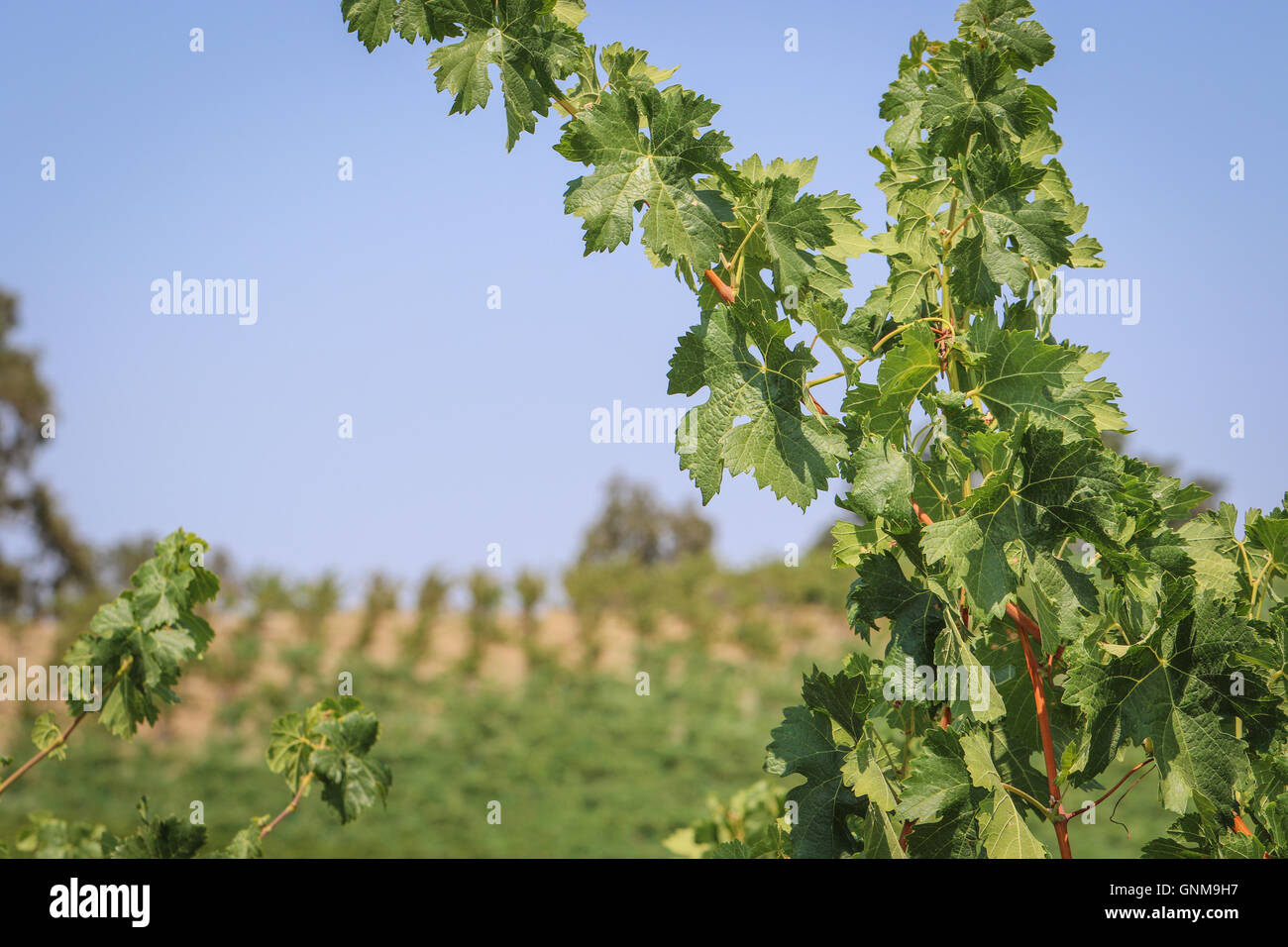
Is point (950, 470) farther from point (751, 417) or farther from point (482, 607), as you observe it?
point (482, 607)

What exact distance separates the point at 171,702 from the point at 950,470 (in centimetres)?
199

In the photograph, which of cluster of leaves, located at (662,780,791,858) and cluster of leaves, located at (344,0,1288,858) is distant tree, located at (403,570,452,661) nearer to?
cluster of leaves, located at (662,780,791,858)

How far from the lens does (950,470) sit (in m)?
1.56

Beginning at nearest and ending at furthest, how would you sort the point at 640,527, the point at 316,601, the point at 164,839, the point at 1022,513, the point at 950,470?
the point at 1022,513
the point at 950,470
the point at 164,839
the point at 316,601
the point at 640,527

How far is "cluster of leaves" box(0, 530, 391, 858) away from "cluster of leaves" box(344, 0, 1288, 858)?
1.41 metres

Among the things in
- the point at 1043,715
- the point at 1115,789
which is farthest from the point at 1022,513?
the point at 1115,789

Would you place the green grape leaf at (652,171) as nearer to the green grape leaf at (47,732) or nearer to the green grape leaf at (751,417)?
the green grape leaf at (751,417)

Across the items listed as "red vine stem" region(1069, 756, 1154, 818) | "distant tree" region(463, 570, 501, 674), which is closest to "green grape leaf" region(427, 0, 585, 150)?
"red vine stem" region(1069, 756, 1154, 818)

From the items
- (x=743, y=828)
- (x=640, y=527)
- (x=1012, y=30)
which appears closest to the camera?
(x=1012, y=30)

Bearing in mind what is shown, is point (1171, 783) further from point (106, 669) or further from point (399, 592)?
point (399, 592)

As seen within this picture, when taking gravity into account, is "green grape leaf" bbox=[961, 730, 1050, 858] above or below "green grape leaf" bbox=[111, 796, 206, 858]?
above

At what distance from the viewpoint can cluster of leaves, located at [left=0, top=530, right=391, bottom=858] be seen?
243 cm

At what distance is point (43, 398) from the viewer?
2066 cm
